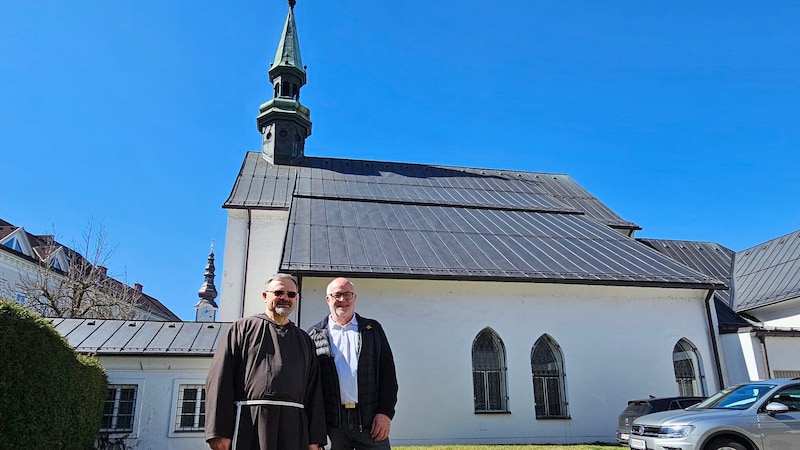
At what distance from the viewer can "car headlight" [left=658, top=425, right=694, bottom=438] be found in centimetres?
805

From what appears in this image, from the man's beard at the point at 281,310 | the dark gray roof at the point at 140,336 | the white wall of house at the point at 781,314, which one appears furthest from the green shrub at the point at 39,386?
the white wall of house at the point at 781,314

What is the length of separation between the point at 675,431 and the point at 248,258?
46.0 feet

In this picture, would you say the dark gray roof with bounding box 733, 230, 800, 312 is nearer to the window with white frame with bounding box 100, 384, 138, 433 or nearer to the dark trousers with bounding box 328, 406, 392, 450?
the dark trousers with bounding box 328, 406, 392, 450

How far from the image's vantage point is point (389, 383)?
4789 mm

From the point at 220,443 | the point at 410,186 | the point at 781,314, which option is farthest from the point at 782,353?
the point at 220,443

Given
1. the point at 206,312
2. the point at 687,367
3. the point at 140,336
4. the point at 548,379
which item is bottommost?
the point at 548,379

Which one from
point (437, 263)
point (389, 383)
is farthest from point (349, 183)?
point (389, 383)

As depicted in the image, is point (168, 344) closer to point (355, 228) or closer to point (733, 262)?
point (355, 228)

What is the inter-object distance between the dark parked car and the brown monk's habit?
350 inches

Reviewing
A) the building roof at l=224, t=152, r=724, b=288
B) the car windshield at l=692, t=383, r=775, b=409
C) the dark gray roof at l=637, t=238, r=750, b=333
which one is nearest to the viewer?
the car windshield at l=692, t=383, r=775, b=409

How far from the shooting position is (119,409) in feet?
37.2

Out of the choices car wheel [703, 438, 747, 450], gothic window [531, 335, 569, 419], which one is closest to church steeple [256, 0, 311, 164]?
gothic window [531, 335, 569, 419]

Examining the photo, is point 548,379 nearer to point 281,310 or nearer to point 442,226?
point 442,226

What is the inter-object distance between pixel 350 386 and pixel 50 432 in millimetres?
5434
